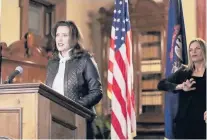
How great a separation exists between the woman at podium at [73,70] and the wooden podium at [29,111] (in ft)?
1.30

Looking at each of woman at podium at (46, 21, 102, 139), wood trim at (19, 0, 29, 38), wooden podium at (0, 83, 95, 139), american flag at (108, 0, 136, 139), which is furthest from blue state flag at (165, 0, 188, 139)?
wooden podium at (0, 83, 95, 139)

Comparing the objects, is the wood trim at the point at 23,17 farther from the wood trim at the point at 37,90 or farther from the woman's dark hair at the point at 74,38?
the wood trim at the point at 37,90

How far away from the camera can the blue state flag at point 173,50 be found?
355 centimetres

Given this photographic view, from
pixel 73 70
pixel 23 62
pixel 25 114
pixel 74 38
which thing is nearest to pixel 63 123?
pixel 25 114

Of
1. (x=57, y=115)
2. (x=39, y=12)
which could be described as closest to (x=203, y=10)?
(x=39, y=12)

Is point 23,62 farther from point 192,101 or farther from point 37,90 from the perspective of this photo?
point 37,90

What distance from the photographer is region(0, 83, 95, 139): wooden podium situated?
59.5 inches

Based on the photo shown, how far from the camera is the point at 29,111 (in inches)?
59.7

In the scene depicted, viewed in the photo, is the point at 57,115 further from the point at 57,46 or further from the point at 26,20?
the point at 26,20

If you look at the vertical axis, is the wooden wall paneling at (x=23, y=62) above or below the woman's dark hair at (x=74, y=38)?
above

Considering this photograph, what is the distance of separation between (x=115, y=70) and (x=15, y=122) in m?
2.49

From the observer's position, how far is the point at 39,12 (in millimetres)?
5426

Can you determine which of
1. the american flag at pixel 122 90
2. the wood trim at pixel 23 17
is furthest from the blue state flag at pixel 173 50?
the wood trim at pixel 23 17

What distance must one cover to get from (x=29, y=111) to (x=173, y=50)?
2.40 metres
